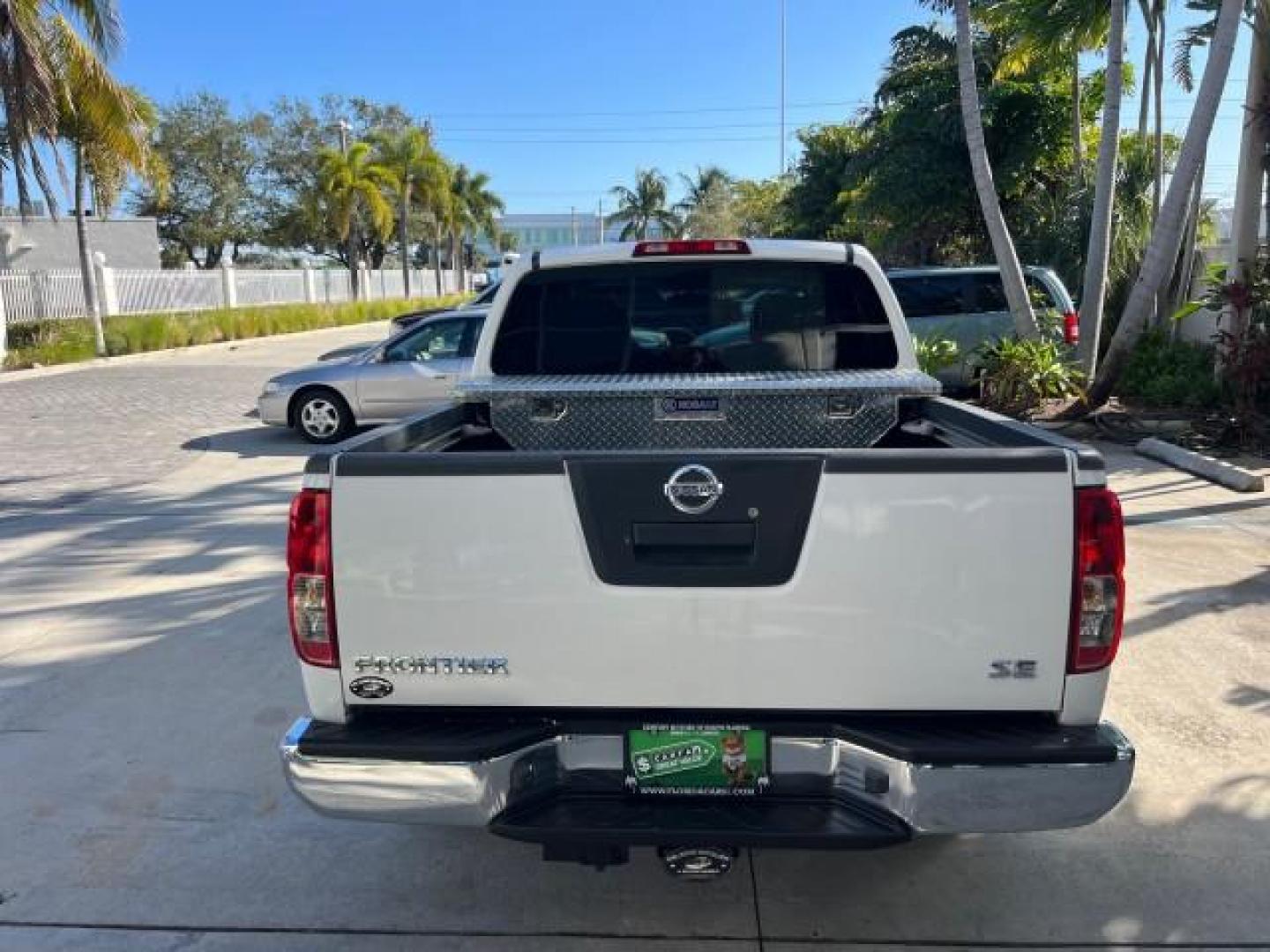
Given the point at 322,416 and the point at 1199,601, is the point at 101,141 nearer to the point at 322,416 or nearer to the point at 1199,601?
the point at 322,416

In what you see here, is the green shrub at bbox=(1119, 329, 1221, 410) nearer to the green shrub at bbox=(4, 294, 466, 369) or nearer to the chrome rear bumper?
the chrome rear bumper

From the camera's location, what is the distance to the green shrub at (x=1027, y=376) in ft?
39.4

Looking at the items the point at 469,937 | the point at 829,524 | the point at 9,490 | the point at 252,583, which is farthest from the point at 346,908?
the point at 9,490

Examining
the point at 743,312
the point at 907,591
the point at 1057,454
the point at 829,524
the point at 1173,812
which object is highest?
the point at 743,312

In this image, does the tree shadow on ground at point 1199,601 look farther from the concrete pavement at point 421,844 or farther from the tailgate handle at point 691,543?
the tailgate handle at point 691,543

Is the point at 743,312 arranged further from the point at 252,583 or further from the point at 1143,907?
the point at 252,583

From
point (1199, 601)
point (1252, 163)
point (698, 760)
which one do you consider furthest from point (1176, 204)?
point (698, 760)

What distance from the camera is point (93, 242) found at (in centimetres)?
3491

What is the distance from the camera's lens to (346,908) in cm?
321

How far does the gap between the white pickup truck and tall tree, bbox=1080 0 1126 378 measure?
419 inches

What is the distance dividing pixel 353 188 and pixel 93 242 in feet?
33.4

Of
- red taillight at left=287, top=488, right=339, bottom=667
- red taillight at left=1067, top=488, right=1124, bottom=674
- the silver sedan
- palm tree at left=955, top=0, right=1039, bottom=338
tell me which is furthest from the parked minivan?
red taillight at left=287, top=488, right=339, bottom=667

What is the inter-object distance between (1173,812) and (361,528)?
10.0 feet

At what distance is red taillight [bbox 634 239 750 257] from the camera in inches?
163
